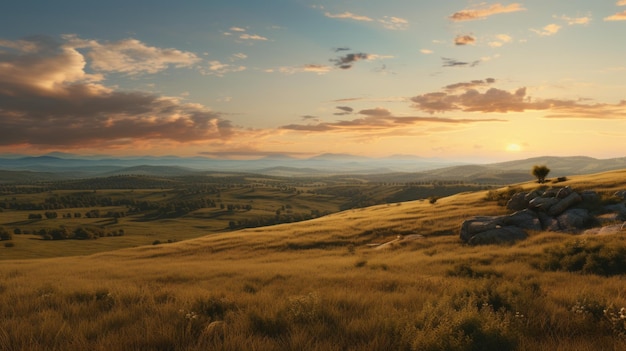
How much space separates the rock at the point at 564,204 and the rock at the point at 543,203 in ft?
1.58

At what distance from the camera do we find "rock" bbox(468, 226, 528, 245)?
26.2 metres

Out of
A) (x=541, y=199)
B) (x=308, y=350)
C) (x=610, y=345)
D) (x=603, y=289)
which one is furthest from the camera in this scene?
(x=541, y=199)

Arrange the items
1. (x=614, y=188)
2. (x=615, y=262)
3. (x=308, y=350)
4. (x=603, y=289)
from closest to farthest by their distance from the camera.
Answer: (x=308, y=350) < (x=603, y=289) < (x=615, y=262) < (x=614, y=188)

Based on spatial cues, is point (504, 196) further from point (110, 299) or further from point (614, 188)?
point (110, 299)

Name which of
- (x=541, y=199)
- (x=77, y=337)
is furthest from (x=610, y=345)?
(x=541, y=199)

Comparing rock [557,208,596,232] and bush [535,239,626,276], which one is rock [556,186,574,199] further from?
bush [535,239,626,276]

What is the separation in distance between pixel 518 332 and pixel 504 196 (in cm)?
4268

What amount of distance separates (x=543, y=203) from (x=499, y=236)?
9.30 metres

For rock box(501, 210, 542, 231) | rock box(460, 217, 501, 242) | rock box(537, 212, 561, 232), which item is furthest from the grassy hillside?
rock box(501, 210, 542, 231)

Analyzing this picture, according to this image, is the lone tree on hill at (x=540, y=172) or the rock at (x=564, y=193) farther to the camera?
the lone tree on hill at (x=540, y=172)

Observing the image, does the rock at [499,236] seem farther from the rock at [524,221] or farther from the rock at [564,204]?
the rock at [564,204]

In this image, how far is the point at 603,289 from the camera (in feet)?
34.7

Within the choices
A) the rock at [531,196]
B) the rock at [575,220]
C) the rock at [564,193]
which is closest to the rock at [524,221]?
the rock at [575,220]

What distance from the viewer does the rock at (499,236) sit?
26.2 metres
